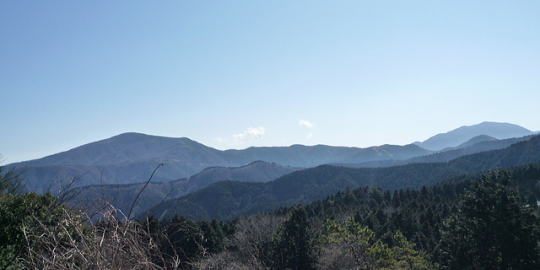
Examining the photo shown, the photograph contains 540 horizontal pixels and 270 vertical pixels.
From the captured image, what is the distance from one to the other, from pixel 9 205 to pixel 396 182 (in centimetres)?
17580

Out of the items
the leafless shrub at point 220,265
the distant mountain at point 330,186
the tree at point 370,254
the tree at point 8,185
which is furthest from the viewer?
the distant mountain at point 330,186

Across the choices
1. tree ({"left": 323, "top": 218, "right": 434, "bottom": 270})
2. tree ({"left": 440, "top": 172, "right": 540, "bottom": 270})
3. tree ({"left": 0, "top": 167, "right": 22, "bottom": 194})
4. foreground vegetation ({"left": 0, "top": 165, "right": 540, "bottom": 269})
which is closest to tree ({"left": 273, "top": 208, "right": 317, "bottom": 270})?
foreground vegetation ({"left": 0, "top": 165, "right": 540, "bottom": 269})

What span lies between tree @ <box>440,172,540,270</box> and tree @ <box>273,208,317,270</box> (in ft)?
40.4

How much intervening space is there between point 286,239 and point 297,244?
4.02 ft

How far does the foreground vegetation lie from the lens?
3.52 m

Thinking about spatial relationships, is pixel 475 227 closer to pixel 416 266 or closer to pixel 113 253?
pixel 416 266

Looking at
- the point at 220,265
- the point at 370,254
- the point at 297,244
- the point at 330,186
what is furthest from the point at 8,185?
the point at 330,186

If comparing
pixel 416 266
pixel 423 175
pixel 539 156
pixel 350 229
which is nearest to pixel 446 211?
pixel 350 229

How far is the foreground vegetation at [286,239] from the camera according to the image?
11.6ft

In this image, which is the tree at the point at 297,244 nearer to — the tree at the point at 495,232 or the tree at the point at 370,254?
the tree at the point at 370,254

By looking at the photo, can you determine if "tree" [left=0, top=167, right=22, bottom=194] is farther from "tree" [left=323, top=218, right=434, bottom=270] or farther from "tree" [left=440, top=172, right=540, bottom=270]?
"tree" [left=440, top=172, right=540, bottom=270]

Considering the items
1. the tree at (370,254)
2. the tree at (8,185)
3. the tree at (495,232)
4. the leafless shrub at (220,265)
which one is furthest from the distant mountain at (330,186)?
the leafless shrub at (220,265)

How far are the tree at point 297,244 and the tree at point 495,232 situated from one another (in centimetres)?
1230

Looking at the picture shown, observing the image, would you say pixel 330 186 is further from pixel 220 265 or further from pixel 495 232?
pixel 220 265
